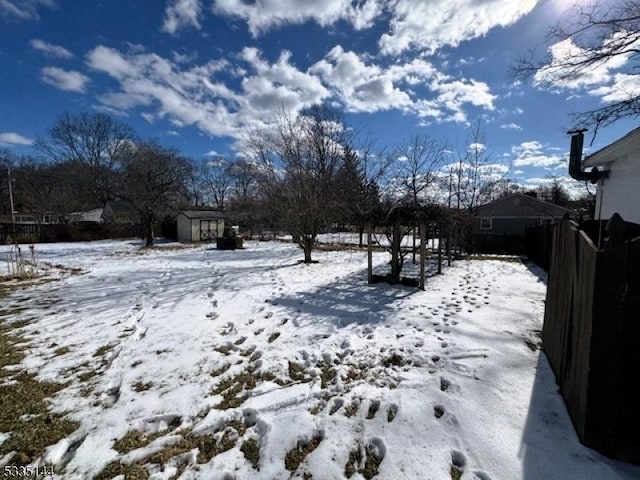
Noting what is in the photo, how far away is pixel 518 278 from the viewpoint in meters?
8.00

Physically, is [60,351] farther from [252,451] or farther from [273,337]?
[252,451]

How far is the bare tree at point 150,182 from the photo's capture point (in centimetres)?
2000

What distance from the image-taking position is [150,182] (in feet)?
67.4

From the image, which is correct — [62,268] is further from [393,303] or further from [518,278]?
[518,278]

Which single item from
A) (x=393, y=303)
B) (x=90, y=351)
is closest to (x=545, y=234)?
(x=393, y=303)

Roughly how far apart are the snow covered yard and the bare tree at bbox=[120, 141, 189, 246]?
51.1ft

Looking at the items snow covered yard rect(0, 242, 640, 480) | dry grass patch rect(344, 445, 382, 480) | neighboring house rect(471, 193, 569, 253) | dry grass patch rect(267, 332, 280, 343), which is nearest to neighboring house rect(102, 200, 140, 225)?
snow covered yard rect(0, 242, 640, 480)

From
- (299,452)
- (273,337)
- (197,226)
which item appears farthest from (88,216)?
(299,452)

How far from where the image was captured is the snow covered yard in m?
1.96

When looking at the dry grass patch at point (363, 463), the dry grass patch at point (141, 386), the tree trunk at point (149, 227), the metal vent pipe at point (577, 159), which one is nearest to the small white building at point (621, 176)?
the metal vent pipe at point (577, 159)

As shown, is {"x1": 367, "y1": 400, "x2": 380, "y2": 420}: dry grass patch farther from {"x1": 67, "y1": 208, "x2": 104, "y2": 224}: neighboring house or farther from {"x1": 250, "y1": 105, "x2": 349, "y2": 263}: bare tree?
{"x1": 67, "y1": 208, "x2": 104, "y2": 224}: neighboring house

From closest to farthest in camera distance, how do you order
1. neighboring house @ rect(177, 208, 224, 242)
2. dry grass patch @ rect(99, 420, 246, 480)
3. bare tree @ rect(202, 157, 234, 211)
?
dry grass patch @ rect(99, 420, 246, 480), neighboring house @ rect(177, 208, 224, 242), bare tree @ rect(202, 157, 234, 211)

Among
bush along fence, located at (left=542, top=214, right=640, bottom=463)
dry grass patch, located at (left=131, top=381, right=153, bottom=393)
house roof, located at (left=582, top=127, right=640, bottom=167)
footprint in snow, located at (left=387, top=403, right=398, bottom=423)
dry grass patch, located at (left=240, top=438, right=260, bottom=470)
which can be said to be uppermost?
house roof, located at (left=582, top=127, right=640, bottom=167)

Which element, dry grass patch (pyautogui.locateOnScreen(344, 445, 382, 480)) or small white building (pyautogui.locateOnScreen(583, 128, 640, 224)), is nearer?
dry grass patch (pyautogui.locateOnScreen(344, 445, 382, 480))
